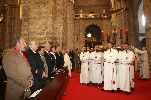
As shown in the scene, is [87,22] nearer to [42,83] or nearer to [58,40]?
[58,40]

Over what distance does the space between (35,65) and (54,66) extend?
3.23 metres

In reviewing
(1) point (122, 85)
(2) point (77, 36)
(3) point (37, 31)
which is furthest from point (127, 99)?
(2) point (77, 36)

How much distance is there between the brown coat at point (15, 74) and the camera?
417cm

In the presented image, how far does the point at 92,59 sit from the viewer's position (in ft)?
36.2

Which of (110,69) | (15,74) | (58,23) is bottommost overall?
(110,69)

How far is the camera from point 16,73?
420 centimetres

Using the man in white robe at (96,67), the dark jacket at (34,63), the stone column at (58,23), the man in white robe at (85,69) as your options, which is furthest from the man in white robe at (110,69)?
the stone column at (58,23)

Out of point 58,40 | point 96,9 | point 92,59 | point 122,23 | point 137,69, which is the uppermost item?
point 96,9

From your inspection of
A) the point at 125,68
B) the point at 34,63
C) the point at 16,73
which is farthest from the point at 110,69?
the point at 16,73

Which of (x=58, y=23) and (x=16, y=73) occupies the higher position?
(x=58, y=23)

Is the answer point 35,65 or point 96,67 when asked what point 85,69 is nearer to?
point 96,67

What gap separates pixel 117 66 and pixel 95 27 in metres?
25.4

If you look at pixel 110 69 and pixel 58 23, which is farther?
pixel 58 23

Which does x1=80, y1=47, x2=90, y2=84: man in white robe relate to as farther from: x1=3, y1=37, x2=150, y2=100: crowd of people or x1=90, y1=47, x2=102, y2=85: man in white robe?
x1=90, y1=47, x2=102, y2=85: man in white robe
